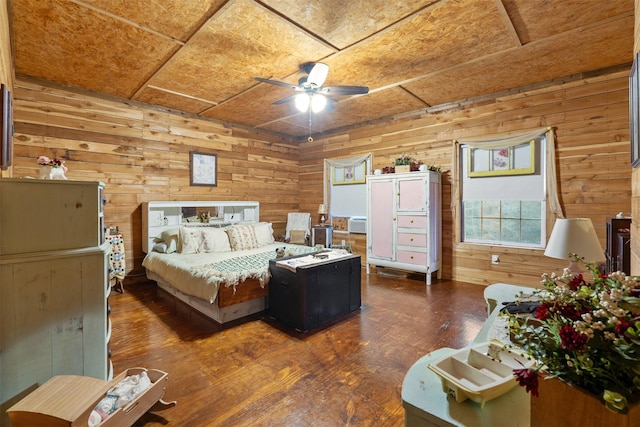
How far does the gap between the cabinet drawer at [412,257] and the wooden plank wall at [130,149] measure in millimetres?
2942

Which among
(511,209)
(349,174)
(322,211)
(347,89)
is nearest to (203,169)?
(322,211)

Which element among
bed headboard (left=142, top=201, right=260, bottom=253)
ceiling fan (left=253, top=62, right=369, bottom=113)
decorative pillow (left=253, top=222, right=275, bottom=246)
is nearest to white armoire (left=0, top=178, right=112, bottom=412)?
ceiling fan (left=253, top=62, right=369, bottom=113)

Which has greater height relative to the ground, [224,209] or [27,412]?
[224,209]

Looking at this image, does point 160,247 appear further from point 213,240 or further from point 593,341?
point 593,341

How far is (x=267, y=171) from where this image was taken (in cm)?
615

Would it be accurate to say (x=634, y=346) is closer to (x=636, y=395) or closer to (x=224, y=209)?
(x=636, y=395)

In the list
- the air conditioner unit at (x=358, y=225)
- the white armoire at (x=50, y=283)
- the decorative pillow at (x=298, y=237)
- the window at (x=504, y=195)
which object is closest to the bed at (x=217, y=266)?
the decorative pillow at (x=298, y=237)

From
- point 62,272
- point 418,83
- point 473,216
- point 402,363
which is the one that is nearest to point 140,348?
point 62,272

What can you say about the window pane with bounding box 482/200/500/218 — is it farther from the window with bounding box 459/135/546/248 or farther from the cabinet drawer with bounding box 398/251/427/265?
the cabinet drawer with bounding box 398/251/427/265

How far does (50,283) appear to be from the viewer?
156 centimetres

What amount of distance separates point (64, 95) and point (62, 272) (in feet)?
11.3

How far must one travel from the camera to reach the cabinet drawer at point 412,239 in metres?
4.42

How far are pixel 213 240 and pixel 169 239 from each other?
600 millimetres

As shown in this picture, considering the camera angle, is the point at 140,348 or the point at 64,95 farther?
the point at 64,95
